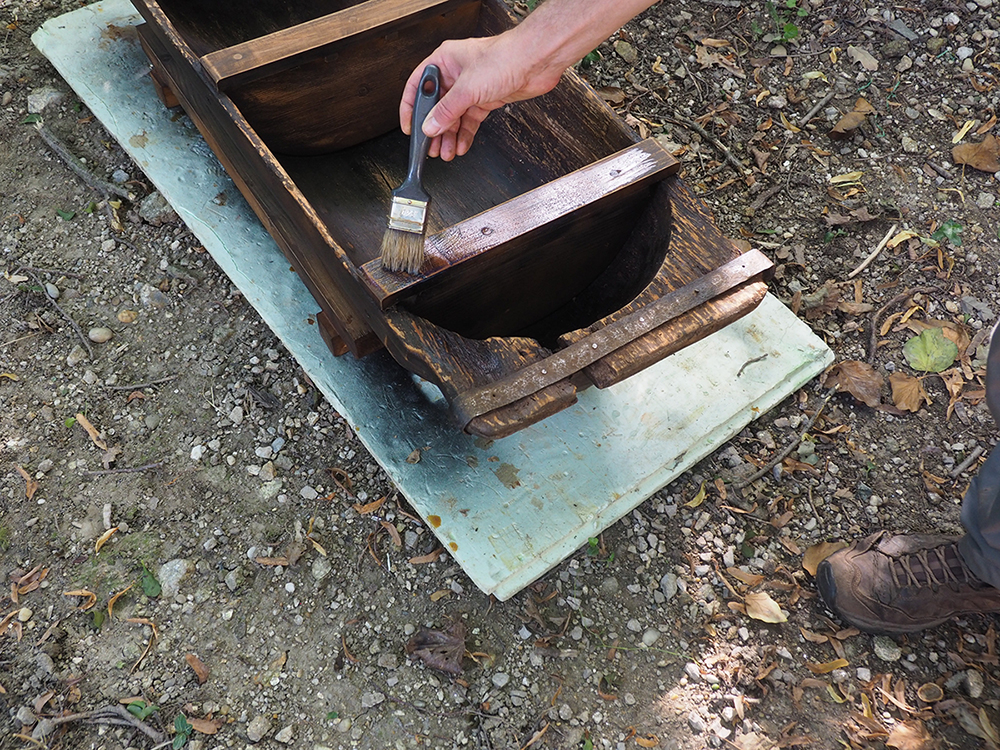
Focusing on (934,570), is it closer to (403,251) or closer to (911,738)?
(911,738)

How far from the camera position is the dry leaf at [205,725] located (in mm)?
2035

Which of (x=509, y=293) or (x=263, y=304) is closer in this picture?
(x=509, y=293)

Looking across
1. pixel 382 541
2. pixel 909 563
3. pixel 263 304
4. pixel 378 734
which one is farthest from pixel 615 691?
pixel 263 304

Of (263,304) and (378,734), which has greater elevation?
(263,304)

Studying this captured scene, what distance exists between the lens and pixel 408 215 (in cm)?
192

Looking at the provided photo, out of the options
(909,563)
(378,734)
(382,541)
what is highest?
(909,563)

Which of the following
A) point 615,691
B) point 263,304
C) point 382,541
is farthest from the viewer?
point 263,304

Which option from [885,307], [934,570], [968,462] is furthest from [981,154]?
[934,570]

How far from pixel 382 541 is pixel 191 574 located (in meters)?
0.56

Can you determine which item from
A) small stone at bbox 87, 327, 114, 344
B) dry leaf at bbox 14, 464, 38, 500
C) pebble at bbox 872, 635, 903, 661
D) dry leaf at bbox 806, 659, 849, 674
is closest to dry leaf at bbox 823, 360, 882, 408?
pebble at bbox 872, 635, 903, 661

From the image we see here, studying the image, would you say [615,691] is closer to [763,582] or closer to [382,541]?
[763,582]

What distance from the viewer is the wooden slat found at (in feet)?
7.58

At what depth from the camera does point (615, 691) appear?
2.16 metres

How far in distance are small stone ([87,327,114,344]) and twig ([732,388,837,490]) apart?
218 cm
